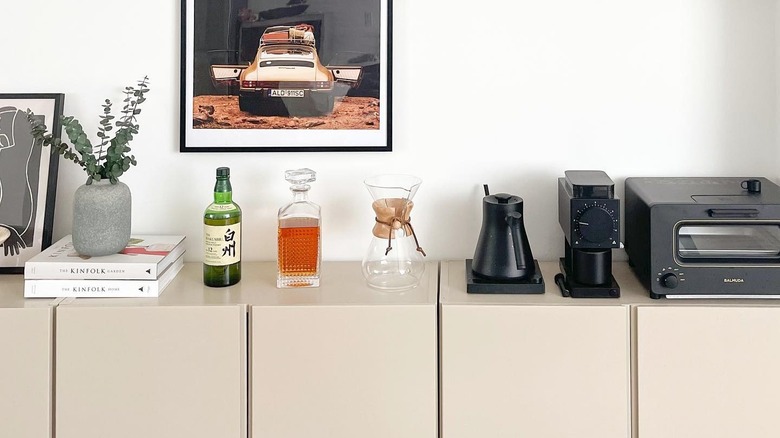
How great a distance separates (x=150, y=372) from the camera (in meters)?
1.67

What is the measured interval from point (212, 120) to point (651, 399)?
127 cm

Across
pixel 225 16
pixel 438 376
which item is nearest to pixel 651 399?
pixel 438 376

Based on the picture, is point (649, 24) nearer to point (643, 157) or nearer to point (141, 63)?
point (643, 157)

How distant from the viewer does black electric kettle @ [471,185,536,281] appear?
5.72 ft

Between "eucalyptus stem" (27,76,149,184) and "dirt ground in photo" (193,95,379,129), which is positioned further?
"dirt ground in photo" (193,95,379,129)

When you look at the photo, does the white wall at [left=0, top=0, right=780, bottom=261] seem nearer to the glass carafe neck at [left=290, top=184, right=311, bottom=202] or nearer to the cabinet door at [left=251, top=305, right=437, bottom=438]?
the glass carafe neck at [left=290, top=184, right=311, bottom=202]

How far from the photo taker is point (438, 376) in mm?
1678

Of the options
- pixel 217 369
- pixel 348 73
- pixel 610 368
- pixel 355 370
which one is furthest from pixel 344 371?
pixel 348 73

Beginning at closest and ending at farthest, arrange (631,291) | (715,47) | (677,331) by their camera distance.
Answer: (677,331) → (631,291) → (715,47)

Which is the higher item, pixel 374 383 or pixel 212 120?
pixel 212 120

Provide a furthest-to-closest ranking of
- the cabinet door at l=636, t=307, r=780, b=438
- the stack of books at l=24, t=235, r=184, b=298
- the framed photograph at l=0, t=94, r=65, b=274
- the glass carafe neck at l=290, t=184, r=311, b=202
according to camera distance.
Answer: the framed photograph at l=0, t=94, r=65, b=274 → the glass carafe neck at l=290, t=184, r=311, b=202 → the stack of books at l=24, t=235, r=184, b=298 → the cabinet door at l=636, t=307, r=780, b=438

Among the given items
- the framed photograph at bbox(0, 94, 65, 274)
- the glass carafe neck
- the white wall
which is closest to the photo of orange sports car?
the white wall

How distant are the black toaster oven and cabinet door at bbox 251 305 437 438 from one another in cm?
51

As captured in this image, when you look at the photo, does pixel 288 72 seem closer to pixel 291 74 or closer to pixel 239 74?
pixel 291 74
